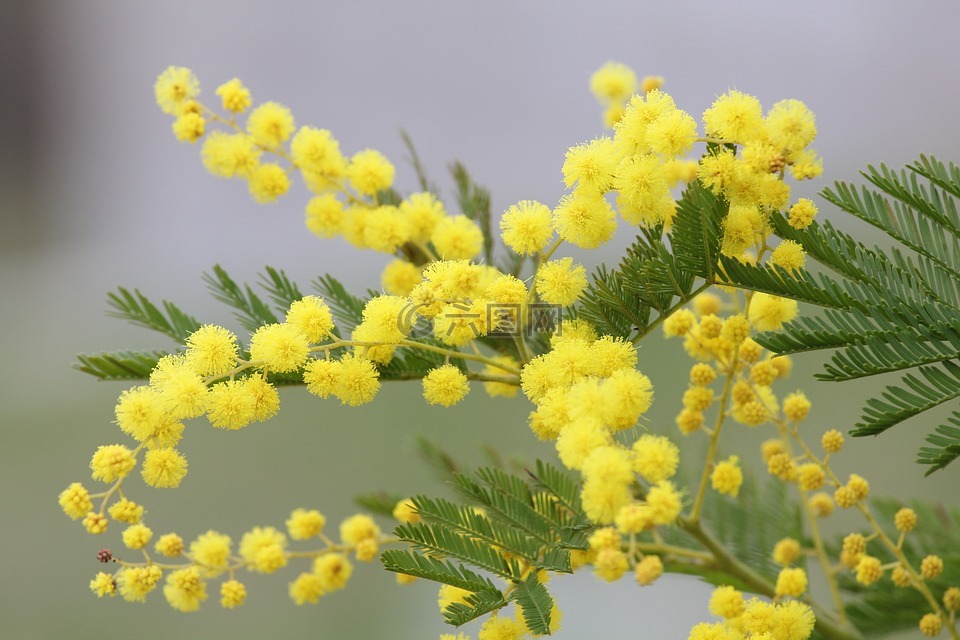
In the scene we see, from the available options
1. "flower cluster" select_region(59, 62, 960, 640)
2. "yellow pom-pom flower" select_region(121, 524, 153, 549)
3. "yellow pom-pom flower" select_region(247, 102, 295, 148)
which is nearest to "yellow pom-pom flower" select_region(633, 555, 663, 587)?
"flower cluster" select_region(59, 62, 960, 640)

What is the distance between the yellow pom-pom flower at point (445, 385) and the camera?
39 cm

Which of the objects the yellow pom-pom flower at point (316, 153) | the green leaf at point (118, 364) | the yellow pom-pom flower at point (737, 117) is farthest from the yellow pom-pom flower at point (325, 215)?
the yellow pom-pom flower at point (737, 117)

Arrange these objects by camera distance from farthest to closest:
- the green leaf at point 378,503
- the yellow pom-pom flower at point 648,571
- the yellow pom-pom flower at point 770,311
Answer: the green leaf at point 378,503 < the yellow pom-pom flower at point 770,311 < the yellow pom-pom flower at point 648,571

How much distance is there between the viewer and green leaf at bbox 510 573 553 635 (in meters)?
0.33

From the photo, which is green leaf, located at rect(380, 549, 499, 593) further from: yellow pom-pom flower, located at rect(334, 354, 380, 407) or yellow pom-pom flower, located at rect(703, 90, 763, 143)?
yellow pom-pom flower, located at rect(703, 90, 763, 143)

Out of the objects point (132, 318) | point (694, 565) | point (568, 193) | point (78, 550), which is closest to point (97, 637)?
point (78, 550)

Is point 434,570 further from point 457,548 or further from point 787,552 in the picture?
point 787,552

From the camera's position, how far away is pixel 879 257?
361 mm

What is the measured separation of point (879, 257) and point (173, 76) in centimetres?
36

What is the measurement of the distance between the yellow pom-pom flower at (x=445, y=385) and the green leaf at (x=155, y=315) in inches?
5.9

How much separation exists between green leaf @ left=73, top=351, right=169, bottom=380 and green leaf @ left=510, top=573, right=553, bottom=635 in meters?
0.21

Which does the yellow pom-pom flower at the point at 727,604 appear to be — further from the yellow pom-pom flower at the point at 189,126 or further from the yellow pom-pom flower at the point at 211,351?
the yellow pom-pom flower at the point at 189,126

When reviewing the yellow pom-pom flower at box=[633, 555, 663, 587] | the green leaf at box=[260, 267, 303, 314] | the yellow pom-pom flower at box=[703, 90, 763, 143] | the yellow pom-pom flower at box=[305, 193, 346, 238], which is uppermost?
the yellow pom-pom flower at box=[305, 193, 346, 238]

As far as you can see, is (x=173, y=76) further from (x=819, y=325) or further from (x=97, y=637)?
(x=97, y=637)
